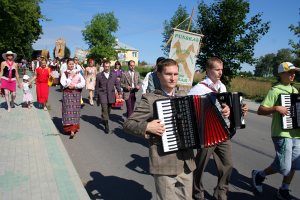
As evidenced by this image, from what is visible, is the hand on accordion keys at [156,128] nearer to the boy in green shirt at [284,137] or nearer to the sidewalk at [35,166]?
the sidewalk at [35,166]

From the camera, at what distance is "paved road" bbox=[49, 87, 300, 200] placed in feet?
12.1

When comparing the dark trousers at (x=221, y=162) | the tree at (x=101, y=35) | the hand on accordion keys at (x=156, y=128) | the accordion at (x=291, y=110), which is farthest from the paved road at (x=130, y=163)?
the tree at (x=101, y=35)

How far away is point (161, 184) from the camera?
2266mm

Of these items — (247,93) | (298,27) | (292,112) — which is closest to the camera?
(292,112)

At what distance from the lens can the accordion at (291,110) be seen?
328cm

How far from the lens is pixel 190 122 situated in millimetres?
2164

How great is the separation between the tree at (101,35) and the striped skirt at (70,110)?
1940 inches

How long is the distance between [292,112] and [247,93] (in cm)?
1489

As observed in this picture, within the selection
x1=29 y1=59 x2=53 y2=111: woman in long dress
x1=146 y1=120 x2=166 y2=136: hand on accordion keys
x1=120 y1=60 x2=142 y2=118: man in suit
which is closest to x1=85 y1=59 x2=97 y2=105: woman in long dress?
x1=29 y1=59 x2=53 y2=111: woman in long dress

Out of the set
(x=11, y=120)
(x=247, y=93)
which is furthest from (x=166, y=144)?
(x=247, y=93)

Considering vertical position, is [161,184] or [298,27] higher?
[298,27]

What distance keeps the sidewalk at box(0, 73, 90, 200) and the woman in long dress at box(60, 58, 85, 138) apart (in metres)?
0.47

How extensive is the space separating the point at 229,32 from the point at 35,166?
12.3 metres

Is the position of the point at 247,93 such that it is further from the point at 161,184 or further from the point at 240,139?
the point at 161,184
